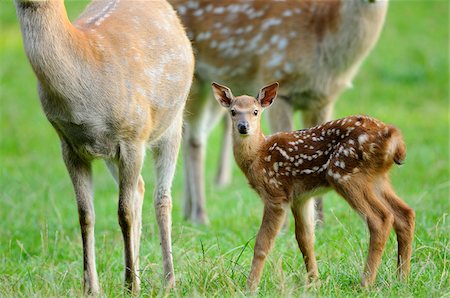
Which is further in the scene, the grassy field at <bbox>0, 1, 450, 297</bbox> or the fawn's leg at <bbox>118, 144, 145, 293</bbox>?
the fawn's leg at <bbox>118, 144, 145, 293</bbox>

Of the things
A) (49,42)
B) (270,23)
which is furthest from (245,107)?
(270,23)

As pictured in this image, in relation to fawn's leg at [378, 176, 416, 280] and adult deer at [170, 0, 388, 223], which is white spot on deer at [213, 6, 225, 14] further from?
fawn's leg at [378, 176, 416, 280]

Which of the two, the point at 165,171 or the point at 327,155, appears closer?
the point at 327,155

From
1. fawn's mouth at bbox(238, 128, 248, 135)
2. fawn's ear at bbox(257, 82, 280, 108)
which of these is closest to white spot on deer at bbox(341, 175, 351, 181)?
fawn's mouth at bbox(238, 128, 248, 135)

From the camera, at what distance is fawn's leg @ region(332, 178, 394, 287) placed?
5383mm

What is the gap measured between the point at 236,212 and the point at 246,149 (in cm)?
296

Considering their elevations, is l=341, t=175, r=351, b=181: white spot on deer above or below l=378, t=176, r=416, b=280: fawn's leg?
above

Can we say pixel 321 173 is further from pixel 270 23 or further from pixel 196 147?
pixel 196 147

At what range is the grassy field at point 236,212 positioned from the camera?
5.61 meters

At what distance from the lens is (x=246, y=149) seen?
19.2ft

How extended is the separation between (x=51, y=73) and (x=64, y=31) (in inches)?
10.4

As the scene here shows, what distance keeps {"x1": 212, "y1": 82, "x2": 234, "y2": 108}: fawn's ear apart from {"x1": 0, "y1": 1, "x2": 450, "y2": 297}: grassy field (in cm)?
88

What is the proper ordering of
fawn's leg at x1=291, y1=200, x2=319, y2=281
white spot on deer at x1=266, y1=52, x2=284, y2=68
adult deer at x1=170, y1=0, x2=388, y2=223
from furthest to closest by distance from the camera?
white spot on deer at x1=266, y1=52, x2=284, y2=68, adult deer at x1=170, y1=0, x2=388, y2=223, fawn's leg at x1=291, y1=200, x2=319, y2=281

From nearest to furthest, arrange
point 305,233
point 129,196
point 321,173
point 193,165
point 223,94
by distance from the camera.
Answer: point 321,173, point 305,233, point 129,196, point 223,94, point 193,165
